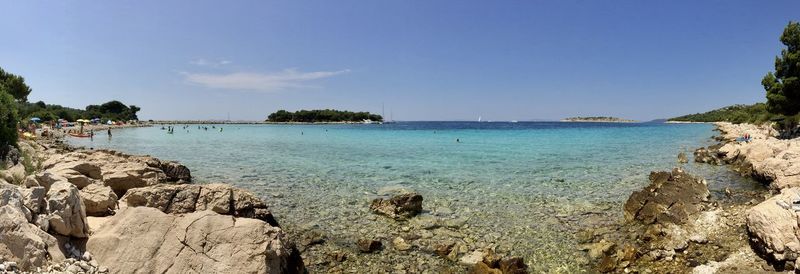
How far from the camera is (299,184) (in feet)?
69.4

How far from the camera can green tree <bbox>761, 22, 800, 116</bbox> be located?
3831cm

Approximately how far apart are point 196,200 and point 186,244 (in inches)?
127

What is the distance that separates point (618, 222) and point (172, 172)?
73.3 feet

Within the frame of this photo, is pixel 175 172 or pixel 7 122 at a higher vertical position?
pixel 7 122

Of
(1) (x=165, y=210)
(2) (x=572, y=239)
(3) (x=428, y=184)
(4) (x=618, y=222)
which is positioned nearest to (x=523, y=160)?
(3) (x=428, y=184)

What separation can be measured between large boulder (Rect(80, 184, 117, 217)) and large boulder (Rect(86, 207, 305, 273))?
2.19 metres

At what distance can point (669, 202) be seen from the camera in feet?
46.8

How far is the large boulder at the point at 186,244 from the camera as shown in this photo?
7602 mm

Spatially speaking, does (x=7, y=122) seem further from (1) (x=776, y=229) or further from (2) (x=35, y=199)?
(1) (x=776, y=229)

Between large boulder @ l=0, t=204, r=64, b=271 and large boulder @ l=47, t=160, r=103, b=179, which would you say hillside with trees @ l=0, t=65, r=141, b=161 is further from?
large boulder @ l=0, t=204, r=64, b=271

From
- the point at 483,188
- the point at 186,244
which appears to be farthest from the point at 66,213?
the point at 483,188

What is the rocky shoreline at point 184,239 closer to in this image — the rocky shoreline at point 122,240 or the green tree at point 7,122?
the rocky shoreline at point 122,240

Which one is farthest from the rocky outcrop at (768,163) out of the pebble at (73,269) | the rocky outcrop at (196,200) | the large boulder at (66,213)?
the large boulder at (66,213)

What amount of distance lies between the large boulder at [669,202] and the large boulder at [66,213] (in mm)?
15997
